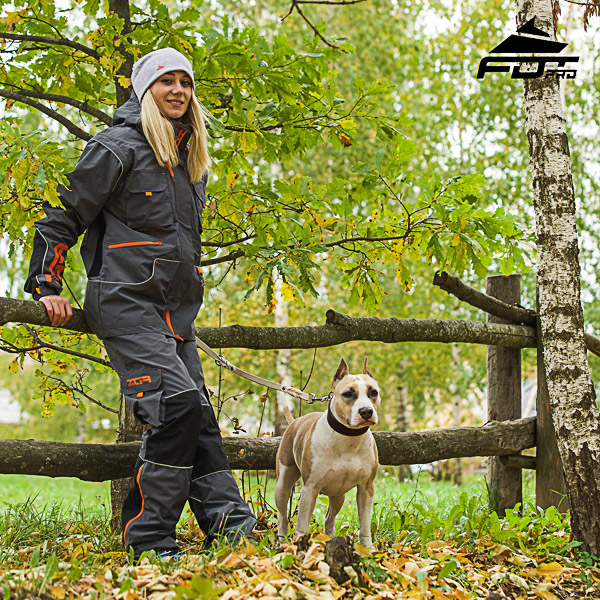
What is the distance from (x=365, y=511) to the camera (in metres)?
3.09

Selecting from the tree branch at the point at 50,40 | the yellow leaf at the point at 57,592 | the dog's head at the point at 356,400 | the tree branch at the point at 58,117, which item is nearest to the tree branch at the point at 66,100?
the tree branch at the point at 58,117

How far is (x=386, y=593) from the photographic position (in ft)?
8.12

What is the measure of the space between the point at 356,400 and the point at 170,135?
163cm

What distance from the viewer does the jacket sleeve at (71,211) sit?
2994mm

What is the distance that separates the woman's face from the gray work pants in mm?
1194

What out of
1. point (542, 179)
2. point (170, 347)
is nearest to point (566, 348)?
point (542, 179)

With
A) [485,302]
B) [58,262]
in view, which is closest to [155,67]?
[58,262]

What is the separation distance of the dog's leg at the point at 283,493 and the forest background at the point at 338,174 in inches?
25.7

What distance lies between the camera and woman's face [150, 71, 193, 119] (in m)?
3.29

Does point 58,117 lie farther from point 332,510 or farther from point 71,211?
point 332,510

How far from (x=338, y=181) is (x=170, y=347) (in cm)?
178

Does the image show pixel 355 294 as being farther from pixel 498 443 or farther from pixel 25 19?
pixel 25 19

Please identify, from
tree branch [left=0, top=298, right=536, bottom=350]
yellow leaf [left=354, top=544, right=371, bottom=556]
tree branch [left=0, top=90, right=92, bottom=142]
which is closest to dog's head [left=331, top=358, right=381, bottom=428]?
yellow leaf [left=354, top=544, right=371, bottom=556]

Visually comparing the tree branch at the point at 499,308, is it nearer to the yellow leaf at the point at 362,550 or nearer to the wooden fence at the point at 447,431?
the wooden fence at the point at 447,431
